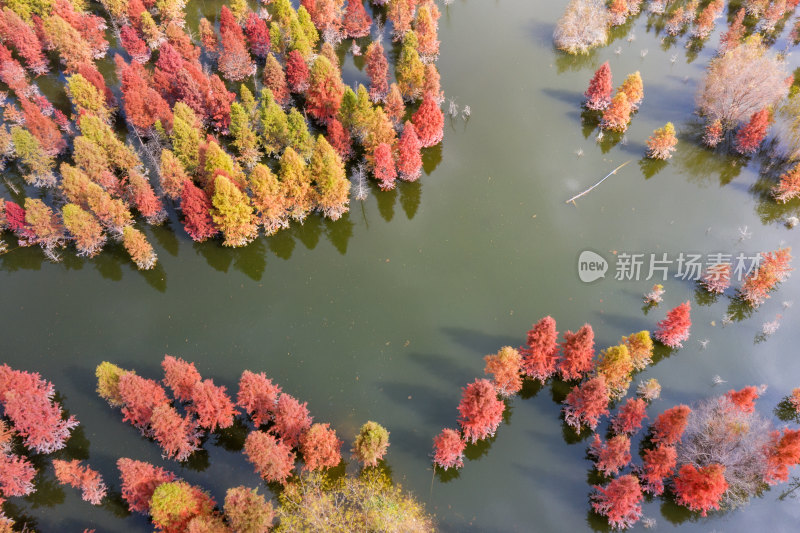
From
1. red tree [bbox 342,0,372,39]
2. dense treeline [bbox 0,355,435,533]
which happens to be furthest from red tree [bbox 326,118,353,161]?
dense treeline [bbox 0,355,435,533]

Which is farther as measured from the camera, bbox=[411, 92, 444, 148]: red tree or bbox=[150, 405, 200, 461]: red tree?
bbox=[411, 92, 444, 148]: red tree

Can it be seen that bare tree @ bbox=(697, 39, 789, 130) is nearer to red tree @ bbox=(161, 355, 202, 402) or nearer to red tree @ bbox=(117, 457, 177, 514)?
red tree @ bbox=(161, 355, 202, 402)

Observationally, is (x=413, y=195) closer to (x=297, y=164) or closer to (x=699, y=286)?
(x=297, y=164)

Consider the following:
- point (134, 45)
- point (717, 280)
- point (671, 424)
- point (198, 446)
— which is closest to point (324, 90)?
point (134, 45)

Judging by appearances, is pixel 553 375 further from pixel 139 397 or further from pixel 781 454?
pixel 139 397

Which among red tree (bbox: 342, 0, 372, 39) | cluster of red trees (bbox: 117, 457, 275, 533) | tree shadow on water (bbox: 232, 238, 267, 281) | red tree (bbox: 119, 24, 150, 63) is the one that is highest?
red tree (bbox: 342, 0, 372, 39)

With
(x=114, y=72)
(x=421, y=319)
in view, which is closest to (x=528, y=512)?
(x=421, y=319)

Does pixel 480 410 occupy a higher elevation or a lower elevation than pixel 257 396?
higher
